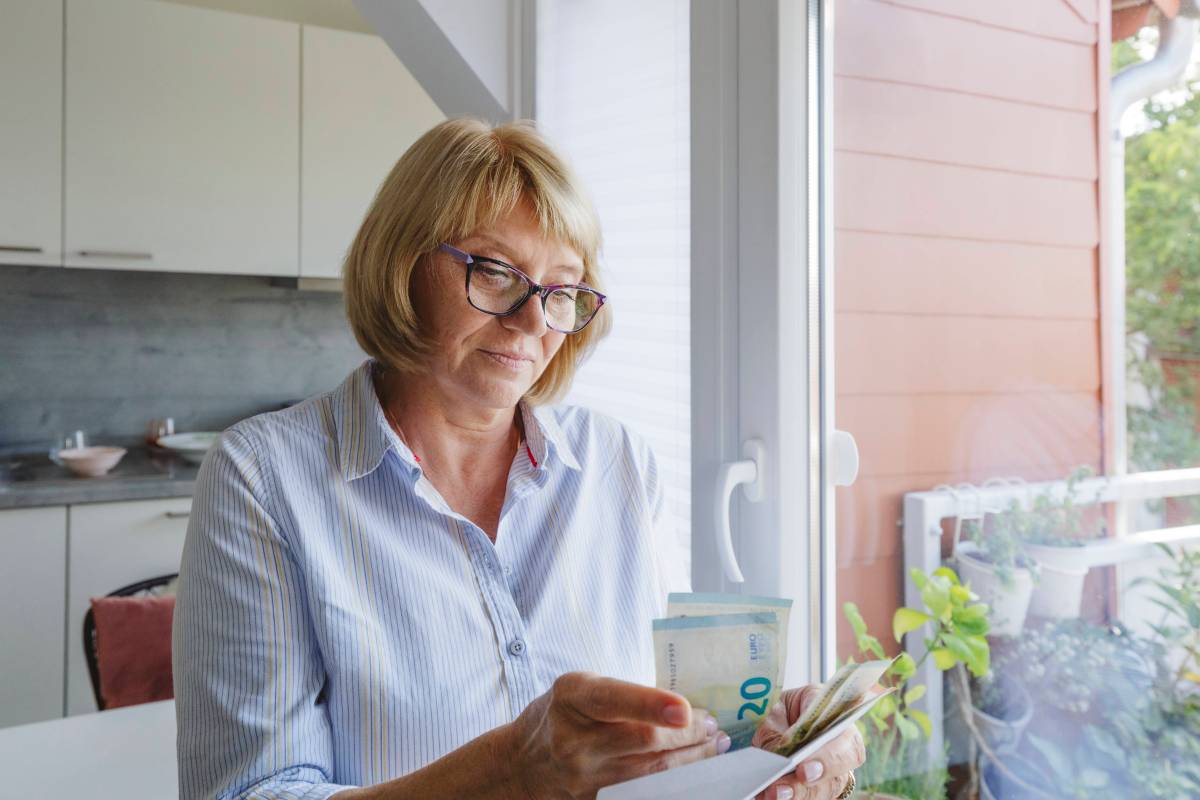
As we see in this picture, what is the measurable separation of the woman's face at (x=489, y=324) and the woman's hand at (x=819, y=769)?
52cm

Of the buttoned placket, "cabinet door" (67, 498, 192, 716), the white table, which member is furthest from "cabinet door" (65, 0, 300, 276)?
the buttoned placket

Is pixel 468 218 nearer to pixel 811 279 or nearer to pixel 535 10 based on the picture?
pixel 811 279

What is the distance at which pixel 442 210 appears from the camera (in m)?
1.17

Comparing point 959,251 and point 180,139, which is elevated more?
point 180,139

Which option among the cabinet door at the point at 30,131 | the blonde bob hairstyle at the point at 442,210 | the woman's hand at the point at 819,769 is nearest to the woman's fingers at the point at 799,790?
the woman's hand at the point at 819,769

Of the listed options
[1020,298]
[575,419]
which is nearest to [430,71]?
[575,419]

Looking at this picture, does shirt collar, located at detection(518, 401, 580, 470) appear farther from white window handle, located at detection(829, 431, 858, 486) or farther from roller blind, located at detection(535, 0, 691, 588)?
white window handle, located at detection(829, 431, 858, 486)

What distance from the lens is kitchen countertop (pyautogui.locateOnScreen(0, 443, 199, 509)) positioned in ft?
9.05

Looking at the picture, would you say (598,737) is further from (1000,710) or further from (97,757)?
(97,757)

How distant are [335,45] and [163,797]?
268 centimetres

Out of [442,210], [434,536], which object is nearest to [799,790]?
[434,536]

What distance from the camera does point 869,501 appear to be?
1300mm

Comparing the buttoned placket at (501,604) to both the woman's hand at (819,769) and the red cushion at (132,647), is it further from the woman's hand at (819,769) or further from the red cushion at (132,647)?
the red cushion at (132,647)

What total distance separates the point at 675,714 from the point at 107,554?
267 centimetres
